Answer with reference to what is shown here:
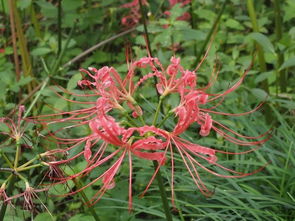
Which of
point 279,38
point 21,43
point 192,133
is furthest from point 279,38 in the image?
point 21,43

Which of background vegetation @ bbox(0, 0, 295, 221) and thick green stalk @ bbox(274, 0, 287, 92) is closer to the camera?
background vegetation @ bbox(0, 0, 295, 221)

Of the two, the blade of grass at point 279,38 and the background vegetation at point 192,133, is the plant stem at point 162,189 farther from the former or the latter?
the blade of grass at point 279,38

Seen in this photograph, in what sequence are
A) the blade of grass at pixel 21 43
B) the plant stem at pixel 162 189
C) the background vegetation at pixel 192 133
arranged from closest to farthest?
the plant stem at pixel 162 189 → the background vegetation at pixel 192 133 → the blade of grass at pixel 21 43

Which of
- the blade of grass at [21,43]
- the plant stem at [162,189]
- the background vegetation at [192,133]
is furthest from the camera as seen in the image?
the blade of grass at [21,43]

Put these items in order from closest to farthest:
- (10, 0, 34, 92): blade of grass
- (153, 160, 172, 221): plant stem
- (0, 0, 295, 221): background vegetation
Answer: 1. (153, 160, 172, 221): plant stem
2. (0, 0, 295, 221): background vegetation
3. (10, 0, 34, 92): blade of grass

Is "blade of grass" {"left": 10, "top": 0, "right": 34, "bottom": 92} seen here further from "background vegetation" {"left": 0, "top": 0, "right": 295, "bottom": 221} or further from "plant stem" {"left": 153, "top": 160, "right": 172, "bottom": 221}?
"plant stem" {"left": 153, "top": 160, "right": 172, "bottom": 221}

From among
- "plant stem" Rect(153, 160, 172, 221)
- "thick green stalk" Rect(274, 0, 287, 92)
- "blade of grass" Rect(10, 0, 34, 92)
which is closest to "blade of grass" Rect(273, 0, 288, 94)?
"thick green stalk" Rect(274, 0, 287, 92)

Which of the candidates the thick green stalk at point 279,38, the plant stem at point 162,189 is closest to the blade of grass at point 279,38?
the thick green stalk at point 279,38

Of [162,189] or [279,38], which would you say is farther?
[279,38]

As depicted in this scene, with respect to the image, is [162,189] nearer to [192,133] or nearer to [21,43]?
[192,133]

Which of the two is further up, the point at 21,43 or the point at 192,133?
the point at 21,43

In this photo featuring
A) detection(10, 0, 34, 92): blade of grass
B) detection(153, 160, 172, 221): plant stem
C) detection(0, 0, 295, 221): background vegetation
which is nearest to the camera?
detection(153, 160, 172, 221): plant stem

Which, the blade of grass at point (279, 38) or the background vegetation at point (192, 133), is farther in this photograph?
the blade of grass at point (279, 38)

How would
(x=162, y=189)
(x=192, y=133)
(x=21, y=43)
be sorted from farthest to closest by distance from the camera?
(x=21, y=43) < (x=192, y=133) < (x=162, y=189)
